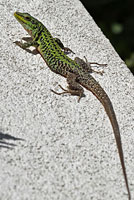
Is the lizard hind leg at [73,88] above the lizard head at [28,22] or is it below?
below

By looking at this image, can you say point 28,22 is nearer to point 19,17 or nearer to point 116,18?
point 19,17

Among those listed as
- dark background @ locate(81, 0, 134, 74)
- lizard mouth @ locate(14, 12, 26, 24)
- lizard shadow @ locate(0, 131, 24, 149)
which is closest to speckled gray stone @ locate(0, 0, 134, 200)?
lizard shadow @ locate(0, 131, 24, 149)

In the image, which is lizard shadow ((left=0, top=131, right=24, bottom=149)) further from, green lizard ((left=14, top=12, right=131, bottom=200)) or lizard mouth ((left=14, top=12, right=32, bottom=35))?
lizard mouth ((left=14, top=12, right=32, bottom=35))

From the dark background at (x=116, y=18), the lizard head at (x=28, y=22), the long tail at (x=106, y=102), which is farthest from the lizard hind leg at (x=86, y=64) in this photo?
the dark background at (x=116, y=18)

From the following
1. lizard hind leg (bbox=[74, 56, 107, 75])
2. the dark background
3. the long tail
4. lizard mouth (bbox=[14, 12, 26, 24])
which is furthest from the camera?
the dark background

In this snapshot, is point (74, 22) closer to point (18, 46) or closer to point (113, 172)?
point (18, 46)

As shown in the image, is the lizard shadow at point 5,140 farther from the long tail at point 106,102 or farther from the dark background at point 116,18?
the dark background at point 116,18

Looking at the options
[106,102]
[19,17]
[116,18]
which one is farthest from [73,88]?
[116,18]
